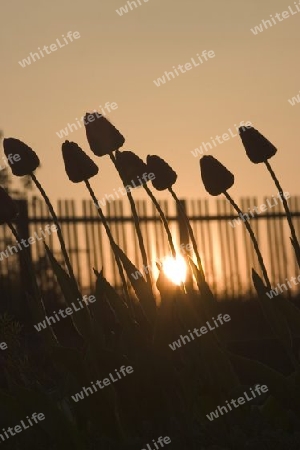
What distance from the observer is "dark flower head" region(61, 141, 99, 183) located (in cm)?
→ 361

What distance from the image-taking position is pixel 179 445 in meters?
2.56

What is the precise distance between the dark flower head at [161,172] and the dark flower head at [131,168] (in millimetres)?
280

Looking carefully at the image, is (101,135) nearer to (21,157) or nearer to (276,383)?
(21,157)

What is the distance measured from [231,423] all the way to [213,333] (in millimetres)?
330

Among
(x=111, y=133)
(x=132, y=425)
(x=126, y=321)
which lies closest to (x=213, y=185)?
(x=111, y=133)

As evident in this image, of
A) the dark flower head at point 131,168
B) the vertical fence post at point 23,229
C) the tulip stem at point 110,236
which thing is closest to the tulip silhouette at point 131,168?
the dark flower head at point 131,168

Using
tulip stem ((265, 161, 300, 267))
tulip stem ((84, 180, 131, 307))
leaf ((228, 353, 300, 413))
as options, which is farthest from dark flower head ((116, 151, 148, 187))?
leaf ((228, 353, 300, 413))

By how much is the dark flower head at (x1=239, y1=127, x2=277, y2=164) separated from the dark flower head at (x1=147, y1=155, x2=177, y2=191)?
31 centimetres

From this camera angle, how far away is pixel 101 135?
3633mm

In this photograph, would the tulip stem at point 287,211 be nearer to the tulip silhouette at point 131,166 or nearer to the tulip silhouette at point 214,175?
the tulip silhouette at point 214,175

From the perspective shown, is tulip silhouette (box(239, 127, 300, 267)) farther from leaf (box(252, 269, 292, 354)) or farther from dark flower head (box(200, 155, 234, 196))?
leaf (box(252, 269, 292, 354))

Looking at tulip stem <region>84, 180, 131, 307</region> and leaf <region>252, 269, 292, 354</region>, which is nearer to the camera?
leaf <region>252, 269, 292, 354</region>

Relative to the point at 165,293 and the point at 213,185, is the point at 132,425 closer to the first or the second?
the point at 165,293

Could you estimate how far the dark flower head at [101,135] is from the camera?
3611 mm
